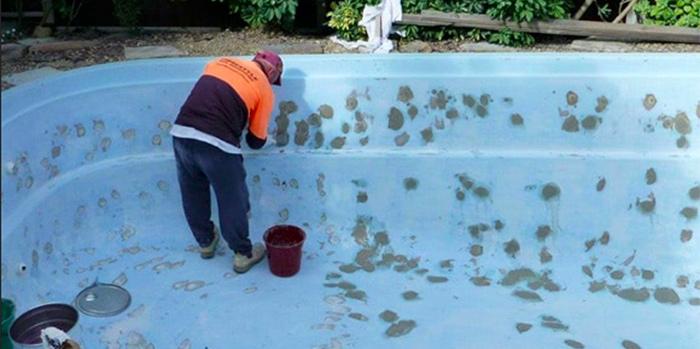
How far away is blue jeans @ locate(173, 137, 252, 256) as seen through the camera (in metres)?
2.99

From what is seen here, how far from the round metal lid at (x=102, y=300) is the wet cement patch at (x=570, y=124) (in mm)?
2205

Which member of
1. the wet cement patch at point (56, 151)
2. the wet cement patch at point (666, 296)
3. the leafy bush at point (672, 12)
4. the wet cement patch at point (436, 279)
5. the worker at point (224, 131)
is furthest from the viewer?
the leafy bush at point (672, 12)

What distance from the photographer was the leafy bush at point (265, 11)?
165 inches

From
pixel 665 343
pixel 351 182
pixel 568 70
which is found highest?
pixel 568 70

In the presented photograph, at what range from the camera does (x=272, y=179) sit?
3561 mm

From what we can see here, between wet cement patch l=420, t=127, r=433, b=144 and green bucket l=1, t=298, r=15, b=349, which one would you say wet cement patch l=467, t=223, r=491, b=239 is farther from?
green bucket l=1, t=298, r=15, b=349

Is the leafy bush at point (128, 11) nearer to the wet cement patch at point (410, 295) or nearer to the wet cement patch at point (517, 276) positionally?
the wet cement patch at point (410, 295)

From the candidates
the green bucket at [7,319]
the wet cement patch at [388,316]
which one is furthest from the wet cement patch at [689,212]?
the green bucket at [7,319]

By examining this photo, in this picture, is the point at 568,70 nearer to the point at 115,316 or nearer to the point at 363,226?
the point at 363,226

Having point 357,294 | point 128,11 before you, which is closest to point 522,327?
point 357,294

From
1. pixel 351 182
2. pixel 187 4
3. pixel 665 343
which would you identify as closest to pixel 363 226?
pixel 351 182

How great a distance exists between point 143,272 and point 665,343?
2316mm

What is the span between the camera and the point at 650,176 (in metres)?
3.52

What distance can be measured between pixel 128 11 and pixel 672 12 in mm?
3254
